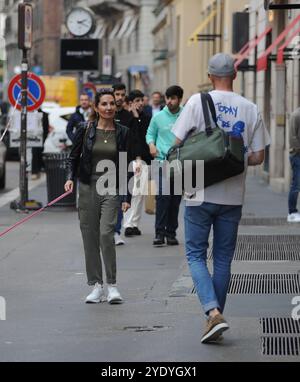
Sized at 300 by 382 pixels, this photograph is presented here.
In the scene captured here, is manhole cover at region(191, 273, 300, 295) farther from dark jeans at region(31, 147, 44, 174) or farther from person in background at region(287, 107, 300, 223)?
dark jeans at region(31, 147, 44, 174)

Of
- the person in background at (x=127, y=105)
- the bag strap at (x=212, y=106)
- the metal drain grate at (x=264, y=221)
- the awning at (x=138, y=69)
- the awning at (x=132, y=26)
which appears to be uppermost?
the awning at (x=132, y=26)

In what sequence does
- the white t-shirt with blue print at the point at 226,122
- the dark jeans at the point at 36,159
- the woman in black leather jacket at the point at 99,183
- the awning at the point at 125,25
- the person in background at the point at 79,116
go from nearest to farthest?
the white t-shirt with blue print at the point at 226,122 → the woman in black leather jacket at the point at 99,183 → the person in background at the point at 79,116 → the dark jeans at the point at 36,159 → the awning at the point at 125,25

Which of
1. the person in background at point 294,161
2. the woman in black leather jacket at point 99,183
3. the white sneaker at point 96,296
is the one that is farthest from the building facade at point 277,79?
the white sneaker at point 96,296

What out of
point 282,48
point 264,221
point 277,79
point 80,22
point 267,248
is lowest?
point 264,221

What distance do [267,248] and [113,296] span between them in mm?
4336

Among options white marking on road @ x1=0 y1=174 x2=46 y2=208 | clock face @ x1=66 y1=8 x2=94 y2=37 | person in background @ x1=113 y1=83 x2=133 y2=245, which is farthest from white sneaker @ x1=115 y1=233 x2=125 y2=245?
clock face @ x1=66 y1=8 x2=94 y2=37

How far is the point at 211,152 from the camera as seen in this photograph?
8383mm

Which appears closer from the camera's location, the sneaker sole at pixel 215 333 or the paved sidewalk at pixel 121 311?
the paved sidewalk at pixel 121 311

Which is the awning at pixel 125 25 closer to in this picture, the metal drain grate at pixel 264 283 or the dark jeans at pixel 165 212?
the dark jeans at pixel 165 212

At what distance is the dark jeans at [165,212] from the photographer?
14461 mm

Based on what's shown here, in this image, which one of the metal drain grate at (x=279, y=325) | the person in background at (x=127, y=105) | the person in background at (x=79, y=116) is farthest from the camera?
the person in background at (x=79, y=116)

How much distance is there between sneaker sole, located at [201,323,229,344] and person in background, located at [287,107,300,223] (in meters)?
8.73

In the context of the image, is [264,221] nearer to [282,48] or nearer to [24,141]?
Answer: [24,141]

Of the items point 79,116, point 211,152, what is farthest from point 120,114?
point 211,152
